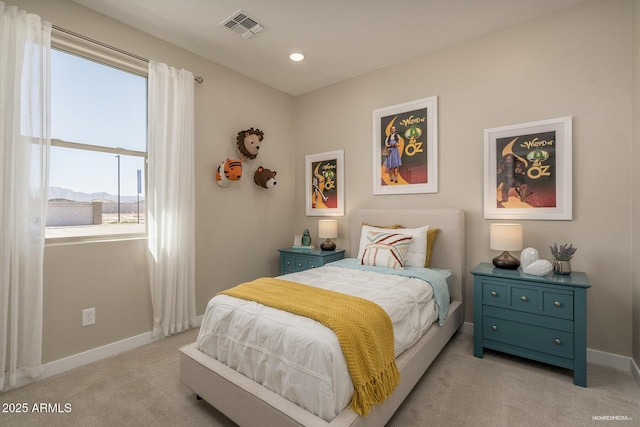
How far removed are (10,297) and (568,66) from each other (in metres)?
4.50

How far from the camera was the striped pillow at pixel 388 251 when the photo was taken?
9.02 ft

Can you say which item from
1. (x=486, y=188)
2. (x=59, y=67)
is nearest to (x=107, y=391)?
(x=59, y=67)


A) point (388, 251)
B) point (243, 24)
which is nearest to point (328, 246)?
point (388, 251)

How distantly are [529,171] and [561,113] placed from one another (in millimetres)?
510

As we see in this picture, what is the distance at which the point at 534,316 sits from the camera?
2.22 metres

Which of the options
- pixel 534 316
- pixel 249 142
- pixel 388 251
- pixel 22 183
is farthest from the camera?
pixel 249 142

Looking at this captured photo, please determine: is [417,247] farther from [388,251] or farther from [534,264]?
[534,264]

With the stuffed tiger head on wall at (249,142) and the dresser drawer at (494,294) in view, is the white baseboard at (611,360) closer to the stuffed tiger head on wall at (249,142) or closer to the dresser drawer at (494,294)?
the dresser drawer at (494,294)

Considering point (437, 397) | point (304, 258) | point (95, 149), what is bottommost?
point (437, 397)

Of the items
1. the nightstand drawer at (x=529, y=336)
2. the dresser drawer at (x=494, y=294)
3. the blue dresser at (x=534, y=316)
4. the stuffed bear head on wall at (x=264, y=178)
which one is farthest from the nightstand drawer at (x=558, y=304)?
the stuffed bear head on wall at (x=264, y=178)

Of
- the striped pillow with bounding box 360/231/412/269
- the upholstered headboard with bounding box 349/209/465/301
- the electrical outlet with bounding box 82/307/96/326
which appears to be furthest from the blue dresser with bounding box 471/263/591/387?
the electrical outlet with bounding box 82/307/96/326

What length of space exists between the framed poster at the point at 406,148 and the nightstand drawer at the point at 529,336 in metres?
1.37

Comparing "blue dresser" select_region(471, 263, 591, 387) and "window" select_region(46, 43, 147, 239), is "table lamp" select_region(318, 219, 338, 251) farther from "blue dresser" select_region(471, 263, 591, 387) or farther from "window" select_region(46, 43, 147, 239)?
"window" select_region(46, 43, 147, 239)

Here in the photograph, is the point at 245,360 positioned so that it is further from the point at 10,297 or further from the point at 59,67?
the point at 59,67
